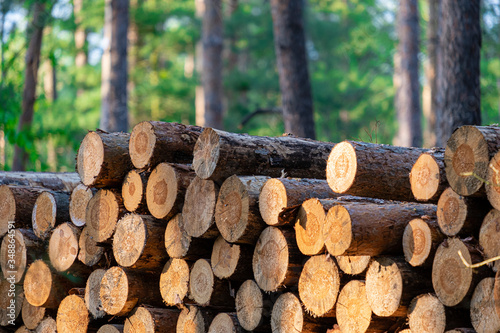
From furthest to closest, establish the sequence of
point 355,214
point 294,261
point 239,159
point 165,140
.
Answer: point 165,140, point 239,159, point 294,261, point 355,214

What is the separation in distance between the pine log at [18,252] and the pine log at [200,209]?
168 cm

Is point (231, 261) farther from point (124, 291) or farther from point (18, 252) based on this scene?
point (18, 252)

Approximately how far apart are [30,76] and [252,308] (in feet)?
28.1

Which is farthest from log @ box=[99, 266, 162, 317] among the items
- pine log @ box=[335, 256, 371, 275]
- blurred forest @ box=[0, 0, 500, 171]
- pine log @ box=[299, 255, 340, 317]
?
blurred forest @ box=[0, 0, 500, 171]

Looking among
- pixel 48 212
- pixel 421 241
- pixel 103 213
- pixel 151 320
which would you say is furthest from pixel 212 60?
pixel 421 241

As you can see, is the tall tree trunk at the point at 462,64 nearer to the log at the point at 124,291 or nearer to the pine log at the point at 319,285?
the pine log at the point at 319,285

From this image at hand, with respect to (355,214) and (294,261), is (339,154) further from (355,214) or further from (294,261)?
(294,261)

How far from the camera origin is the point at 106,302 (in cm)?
389

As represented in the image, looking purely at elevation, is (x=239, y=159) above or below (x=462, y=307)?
above

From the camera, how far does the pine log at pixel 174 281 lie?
3631 millimetres

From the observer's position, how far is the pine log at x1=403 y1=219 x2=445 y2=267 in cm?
266

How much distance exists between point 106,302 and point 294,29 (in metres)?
5.97

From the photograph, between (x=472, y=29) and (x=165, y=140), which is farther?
(x=472, y=29)

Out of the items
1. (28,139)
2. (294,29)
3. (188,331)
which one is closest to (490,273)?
(188,331)
